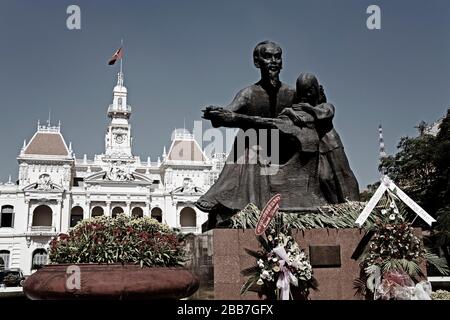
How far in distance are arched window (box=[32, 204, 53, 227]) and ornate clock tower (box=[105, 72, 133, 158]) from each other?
9.89m

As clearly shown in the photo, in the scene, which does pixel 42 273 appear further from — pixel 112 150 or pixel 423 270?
pixel 112 150

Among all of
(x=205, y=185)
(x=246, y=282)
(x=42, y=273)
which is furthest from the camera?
(x=205, y=185)

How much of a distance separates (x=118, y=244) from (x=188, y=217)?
2105 inches

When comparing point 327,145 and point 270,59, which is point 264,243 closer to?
point 327,145

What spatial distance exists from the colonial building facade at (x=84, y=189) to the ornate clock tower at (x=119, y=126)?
0.61 meters

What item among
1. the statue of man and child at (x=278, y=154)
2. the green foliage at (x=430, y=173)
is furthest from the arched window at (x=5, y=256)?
the statue of man and child at (x=278, y=154)

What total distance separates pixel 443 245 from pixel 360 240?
Answer: 1624 cm

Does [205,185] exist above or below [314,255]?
above

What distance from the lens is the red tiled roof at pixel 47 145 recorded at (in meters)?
56.6

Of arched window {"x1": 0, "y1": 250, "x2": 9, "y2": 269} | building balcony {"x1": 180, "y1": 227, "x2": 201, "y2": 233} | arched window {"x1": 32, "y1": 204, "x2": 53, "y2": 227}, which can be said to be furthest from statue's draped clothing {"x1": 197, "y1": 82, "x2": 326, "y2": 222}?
arched window {"x1": 32, "y1": 204, "x2": 53, "y2": 227}

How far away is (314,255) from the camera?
20.3 feet

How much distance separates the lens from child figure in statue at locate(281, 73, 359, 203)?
718 centimetres

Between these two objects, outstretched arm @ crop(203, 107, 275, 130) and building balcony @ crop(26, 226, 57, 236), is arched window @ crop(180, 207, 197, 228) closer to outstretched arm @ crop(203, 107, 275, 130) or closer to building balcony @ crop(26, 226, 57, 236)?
building balcony @ crop(26, 226, 57, 236)
